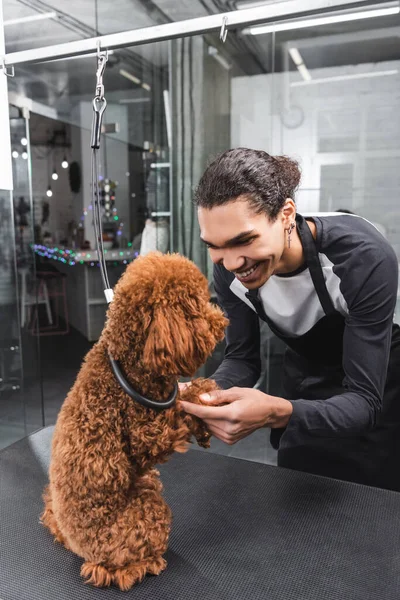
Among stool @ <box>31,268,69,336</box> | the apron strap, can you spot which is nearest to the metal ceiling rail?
the apron strap

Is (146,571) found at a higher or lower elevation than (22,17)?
lower

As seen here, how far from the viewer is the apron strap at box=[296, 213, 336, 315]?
979 mm

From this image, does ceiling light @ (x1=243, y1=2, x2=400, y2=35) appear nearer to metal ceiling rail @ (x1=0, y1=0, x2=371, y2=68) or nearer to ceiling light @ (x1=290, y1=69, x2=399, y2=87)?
ceiling light @ (x1=290, y1=69, x2=399, y2=87)

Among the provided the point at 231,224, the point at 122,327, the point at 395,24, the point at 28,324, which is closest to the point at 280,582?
the point at 122,327

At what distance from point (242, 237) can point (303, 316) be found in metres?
0.34

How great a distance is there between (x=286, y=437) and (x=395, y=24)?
2.38 m

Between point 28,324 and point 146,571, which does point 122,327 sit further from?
point 28,324

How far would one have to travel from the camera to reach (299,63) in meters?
2.62

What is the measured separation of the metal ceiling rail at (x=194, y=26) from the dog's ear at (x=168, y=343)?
0.66m

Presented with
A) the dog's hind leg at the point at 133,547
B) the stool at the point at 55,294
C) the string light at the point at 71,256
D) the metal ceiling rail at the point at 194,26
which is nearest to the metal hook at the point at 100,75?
the metal ceiling rail at the point at 194,26

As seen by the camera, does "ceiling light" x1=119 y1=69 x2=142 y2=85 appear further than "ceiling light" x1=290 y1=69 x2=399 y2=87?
Yes

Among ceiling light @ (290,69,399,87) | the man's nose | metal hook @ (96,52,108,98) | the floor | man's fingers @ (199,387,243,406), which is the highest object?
ceiling light @ (290,69,399,87)

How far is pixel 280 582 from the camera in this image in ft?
2.34

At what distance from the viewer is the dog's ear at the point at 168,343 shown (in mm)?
620
